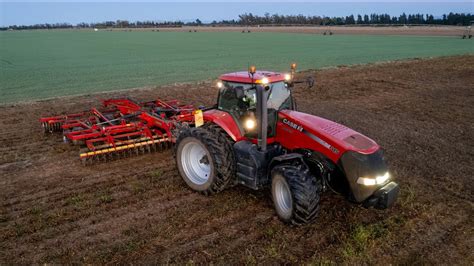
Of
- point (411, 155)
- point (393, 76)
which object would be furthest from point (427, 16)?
point (411, 155)

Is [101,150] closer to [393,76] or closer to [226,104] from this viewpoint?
[226,104]

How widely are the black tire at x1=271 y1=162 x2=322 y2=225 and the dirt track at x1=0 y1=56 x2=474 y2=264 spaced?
343mm

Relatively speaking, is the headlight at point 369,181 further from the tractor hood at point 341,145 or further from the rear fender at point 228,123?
the rear fender at point 228,123

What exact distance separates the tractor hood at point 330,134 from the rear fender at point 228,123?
28.2 inches

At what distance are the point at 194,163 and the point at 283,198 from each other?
1.90m

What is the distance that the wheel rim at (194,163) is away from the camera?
641 cm

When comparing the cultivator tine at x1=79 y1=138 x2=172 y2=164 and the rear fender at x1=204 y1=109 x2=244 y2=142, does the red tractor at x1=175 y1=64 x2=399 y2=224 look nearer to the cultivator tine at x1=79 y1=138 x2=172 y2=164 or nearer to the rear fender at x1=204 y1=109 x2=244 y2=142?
the rear fender at x1=204 y1=109 x2=244 y2=142

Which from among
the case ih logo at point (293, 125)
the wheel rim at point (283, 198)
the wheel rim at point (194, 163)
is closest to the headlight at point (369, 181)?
the wheel rim at point (283, 198)

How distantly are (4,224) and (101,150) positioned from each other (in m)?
2.41

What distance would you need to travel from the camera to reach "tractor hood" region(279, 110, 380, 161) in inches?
194

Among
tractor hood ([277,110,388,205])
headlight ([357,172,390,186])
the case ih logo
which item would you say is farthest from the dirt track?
Result: the case ih logo

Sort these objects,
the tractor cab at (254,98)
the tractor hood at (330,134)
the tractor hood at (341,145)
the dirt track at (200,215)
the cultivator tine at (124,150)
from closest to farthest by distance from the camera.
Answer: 1. the dirt track at (200,215)
2. the tractor hood at (341,145)
3. the tractor hood at (330,134)
4. the tractor cab at (254,98)
5. the cultivator tine at (124,150)

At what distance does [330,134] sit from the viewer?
5.13 m

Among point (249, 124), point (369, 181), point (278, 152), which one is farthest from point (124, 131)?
point (369, 181)
